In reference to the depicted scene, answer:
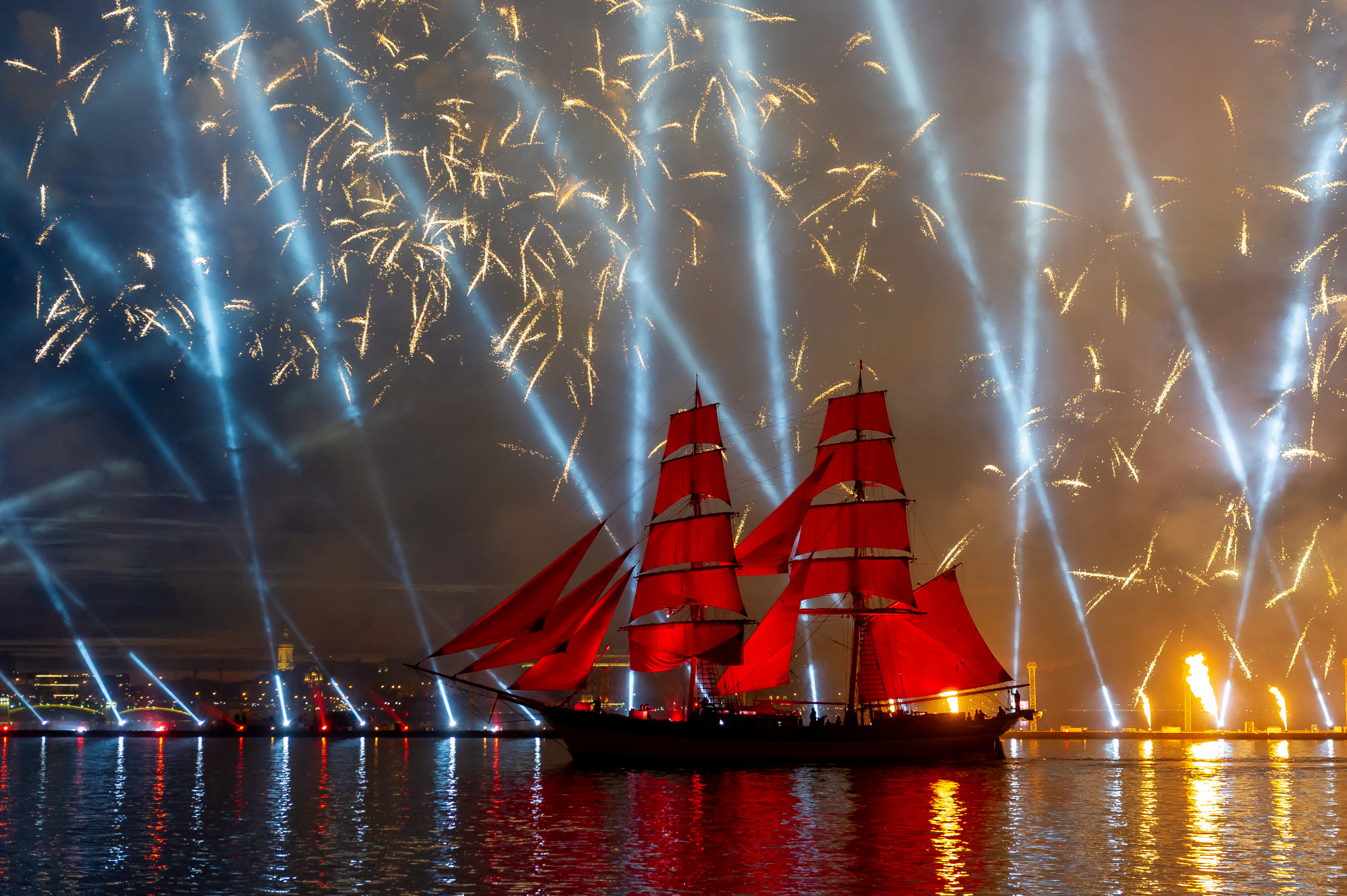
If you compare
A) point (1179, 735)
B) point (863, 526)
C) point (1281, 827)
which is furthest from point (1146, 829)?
point (1179, 735)

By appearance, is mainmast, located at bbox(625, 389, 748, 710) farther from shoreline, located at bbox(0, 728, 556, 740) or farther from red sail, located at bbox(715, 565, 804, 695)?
shoreline, located at bbox(0, 728, 556, 740)

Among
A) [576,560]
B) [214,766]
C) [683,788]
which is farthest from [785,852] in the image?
[214,766]

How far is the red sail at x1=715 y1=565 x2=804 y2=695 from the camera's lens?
94.2 meters

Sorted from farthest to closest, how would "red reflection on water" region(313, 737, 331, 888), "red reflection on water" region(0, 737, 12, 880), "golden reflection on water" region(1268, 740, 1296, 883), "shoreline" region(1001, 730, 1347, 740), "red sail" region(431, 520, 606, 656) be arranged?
"shoreline" region(1001, 730, 1347, 740), "red sail" region(431, 520, 606, 656), "red reflection on water" region(0, 737, 12, 880), "golden reflection on water" region(1268, 740, 1296, 883), "red reflection on water" region(313, 737, 331, 888)

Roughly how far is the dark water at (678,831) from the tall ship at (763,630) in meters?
6.75

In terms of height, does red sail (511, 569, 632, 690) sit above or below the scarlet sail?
below

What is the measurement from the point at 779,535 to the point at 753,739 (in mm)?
17055

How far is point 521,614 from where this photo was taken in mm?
80312

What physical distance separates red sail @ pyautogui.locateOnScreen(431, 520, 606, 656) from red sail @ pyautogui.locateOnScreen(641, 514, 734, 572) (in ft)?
39.6

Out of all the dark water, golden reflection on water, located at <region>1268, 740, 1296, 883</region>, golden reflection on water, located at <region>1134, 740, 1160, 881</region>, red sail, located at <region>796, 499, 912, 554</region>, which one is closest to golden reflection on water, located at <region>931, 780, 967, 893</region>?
the dark water

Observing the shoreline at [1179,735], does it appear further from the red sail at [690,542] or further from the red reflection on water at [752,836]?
the red reflection on water at [752,836]

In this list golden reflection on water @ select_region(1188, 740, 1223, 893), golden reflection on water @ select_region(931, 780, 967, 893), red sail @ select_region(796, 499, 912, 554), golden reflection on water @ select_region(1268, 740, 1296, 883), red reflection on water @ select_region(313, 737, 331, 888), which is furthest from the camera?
red sail @ select_region(796, 499, 912, 554)

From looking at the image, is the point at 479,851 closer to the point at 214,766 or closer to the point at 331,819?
the point at 331,819

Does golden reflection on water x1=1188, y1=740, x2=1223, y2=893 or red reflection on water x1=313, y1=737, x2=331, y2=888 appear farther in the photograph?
red reflection on water x1=313, y1=737, x2=331, y2=888
